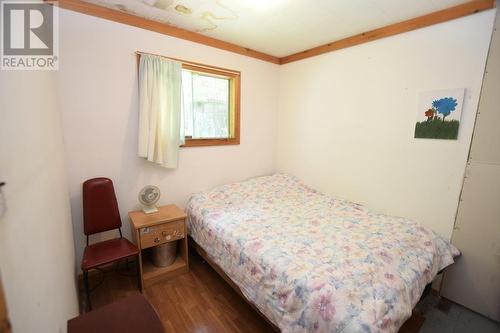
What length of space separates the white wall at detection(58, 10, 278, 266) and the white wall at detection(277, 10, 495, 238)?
1309 mm

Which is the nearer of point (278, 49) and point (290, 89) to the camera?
point (278, 49)

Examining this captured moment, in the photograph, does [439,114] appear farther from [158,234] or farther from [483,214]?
[158,234]

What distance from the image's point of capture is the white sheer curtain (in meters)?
2.23

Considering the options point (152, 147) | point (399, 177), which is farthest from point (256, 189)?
point (399, 177)

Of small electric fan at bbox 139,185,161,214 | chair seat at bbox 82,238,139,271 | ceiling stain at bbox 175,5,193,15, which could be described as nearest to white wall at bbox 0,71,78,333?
chair seat at bbox 82,238,139,271

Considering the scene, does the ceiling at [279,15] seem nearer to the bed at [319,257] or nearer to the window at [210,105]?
the window at [210,105]

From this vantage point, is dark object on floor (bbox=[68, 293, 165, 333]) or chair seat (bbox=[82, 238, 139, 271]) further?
chair seat (bbox=[82, 238, 139, 271])

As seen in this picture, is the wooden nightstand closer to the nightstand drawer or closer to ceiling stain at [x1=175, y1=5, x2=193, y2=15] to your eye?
the nightstand drawer

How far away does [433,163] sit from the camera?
2094 mm

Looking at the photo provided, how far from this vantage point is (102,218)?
2070 mm

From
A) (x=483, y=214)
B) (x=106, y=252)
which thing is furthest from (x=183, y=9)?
(x=483, y=214)

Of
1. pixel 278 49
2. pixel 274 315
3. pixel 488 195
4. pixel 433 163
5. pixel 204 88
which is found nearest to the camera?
pixel 274 315

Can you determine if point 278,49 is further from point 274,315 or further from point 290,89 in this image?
point 274,315

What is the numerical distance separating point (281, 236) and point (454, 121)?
5.95 ft
